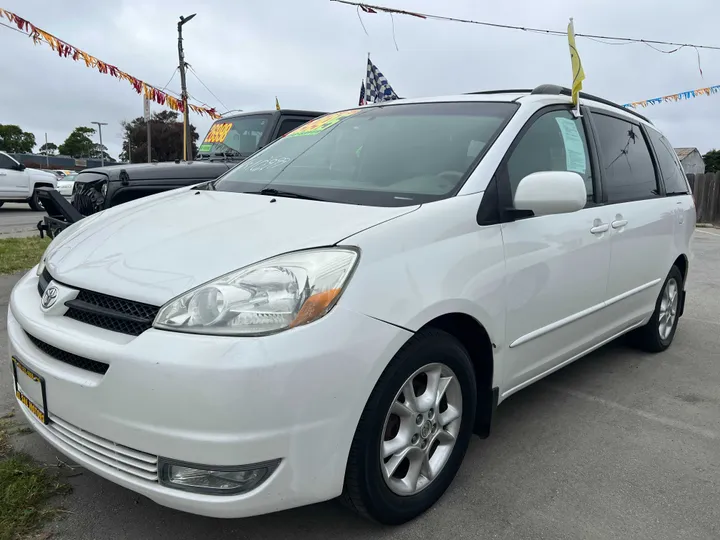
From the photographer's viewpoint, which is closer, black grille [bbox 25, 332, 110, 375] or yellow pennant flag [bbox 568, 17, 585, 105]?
black grille [bbox 25, 332, 110, 375]

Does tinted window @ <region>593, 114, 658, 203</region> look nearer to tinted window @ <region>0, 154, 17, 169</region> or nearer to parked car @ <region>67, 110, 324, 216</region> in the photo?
parked car @ <region>67, 110, 324, 216</region>

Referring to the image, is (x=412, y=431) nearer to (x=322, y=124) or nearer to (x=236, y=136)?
(x=322, y=124)

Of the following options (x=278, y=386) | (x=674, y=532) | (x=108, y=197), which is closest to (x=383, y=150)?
(x=278, y=386)

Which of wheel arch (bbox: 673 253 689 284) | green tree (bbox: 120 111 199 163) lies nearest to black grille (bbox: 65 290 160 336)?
wheel arch (bbox: 673 253 689 284)

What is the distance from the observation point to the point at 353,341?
6.12 feet

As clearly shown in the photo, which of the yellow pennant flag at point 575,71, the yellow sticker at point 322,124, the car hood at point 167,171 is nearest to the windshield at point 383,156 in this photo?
the yellow sticker at point 322,124

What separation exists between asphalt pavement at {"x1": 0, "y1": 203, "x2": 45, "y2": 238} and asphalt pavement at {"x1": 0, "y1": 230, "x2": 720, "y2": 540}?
858 centimetres

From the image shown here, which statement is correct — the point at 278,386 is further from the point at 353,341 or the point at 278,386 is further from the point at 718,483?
the point at 718,483

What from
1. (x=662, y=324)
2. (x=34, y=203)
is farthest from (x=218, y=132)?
(x=34, y=203)

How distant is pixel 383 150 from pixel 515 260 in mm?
869

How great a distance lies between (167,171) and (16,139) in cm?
9442

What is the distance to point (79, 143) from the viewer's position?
91.4 m

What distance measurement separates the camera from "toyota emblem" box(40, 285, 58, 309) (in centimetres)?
215

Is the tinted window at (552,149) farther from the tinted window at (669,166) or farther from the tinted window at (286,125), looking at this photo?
the tinted window at (286,125)
